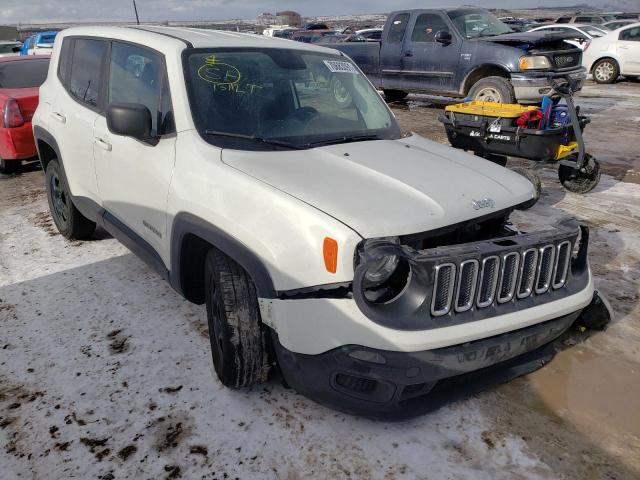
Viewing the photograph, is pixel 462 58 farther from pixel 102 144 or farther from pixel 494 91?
pixel 102 144

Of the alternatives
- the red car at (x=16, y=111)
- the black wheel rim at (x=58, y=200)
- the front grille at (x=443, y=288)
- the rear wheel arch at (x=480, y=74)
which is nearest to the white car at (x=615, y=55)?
the rear wheel arch at (x=480, y=74)

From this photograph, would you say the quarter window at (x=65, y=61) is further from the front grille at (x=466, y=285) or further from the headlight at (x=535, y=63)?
the headlight at (x=535, y=63)

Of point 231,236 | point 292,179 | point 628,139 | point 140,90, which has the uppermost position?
point 140,90

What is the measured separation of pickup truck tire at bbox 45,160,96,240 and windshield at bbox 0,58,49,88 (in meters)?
2.87

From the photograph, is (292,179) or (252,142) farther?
(252,142)

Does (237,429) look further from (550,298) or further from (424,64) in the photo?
(424,64)

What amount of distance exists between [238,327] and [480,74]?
8941mm

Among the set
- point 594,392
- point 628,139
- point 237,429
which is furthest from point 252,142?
point 628,139

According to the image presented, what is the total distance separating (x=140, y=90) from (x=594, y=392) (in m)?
3.12

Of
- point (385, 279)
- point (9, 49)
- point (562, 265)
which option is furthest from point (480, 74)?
point (9, 49)

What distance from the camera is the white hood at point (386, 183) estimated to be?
87.1 inches

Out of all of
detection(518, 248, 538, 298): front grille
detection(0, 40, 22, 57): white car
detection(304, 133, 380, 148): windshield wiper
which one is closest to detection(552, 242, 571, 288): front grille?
detection(518, 248, 538, 298): front grille

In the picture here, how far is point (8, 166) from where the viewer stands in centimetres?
725

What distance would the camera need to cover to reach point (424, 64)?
1090cm
